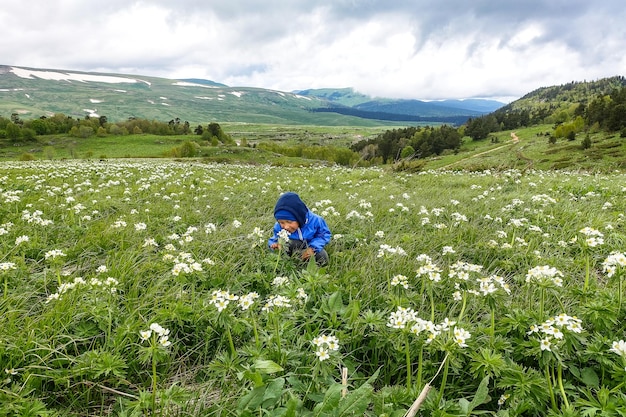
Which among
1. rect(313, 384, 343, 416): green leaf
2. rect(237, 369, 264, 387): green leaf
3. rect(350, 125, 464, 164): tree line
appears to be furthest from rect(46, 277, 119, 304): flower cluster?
rect(350, 125, 464, 164): tree line

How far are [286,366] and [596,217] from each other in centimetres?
788

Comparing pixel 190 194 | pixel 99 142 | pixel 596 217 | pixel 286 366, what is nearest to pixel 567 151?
pixel 596 217

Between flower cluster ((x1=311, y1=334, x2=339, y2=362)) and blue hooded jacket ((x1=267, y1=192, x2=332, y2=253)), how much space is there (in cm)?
278

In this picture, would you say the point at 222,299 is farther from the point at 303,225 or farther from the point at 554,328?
the point at 303,225

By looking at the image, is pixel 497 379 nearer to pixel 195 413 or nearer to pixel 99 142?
pixel 195 413

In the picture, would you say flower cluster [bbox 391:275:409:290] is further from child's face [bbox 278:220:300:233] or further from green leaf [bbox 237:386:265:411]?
child's face [bbox 278:220:300:233]

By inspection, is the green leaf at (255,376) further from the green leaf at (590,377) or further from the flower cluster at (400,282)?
the green leaf at (590,377)

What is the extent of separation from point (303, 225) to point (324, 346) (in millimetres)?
3263

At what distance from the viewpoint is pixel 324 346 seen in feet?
9.21

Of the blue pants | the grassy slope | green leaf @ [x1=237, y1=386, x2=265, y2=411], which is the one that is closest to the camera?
green leaf @ [x1=237, y1=386, x2=265, y2=411]

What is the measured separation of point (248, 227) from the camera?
7012mm

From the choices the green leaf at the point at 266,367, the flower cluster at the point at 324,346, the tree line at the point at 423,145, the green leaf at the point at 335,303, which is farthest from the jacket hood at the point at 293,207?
the tree line at the point at 423,145

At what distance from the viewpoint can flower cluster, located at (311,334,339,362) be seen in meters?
2.58

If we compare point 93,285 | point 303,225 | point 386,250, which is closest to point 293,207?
point 303,225
